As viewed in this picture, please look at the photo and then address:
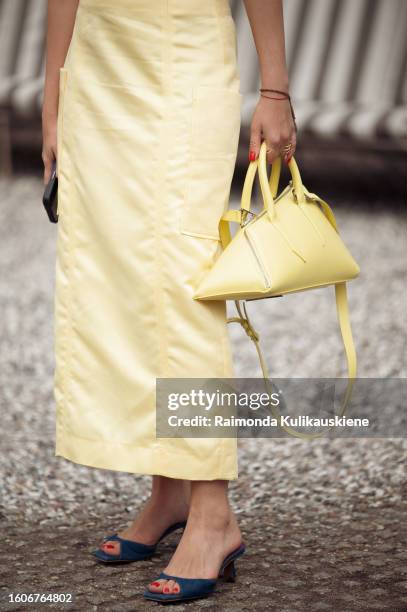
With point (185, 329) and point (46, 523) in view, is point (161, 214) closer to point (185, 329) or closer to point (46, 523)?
point (185, 329)

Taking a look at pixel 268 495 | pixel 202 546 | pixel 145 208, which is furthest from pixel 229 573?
pixel 145 208

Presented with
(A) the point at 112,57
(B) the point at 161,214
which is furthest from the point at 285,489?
(A) the point at 112,57

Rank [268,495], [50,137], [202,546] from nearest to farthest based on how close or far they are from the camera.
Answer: [202,546] < [50,137] < [268,495]

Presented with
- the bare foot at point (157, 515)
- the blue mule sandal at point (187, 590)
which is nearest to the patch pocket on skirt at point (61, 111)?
the bare foot at point (157, 515)

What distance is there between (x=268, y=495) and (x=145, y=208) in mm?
912

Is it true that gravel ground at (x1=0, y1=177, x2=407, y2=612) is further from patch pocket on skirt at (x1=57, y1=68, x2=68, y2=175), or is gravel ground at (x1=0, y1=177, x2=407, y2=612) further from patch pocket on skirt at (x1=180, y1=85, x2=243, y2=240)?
patch pocket on skirt at (x1=57, y1=68, x2=68, y2=175)

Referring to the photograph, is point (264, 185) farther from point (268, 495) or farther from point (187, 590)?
point (268, 495)

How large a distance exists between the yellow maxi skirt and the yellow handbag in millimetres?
62

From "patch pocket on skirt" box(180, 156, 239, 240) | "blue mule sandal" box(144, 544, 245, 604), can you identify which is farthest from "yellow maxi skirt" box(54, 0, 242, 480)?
"blue mule sandal" box(144, 544, 245, 604)

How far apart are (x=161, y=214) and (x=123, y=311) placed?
19cm

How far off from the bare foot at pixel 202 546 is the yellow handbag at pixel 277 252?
0.32m

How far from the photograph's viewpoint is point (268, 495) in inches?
97.9

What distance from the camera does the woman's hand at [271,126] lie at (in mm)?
1866

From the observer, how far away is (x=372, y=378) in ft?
10.8
